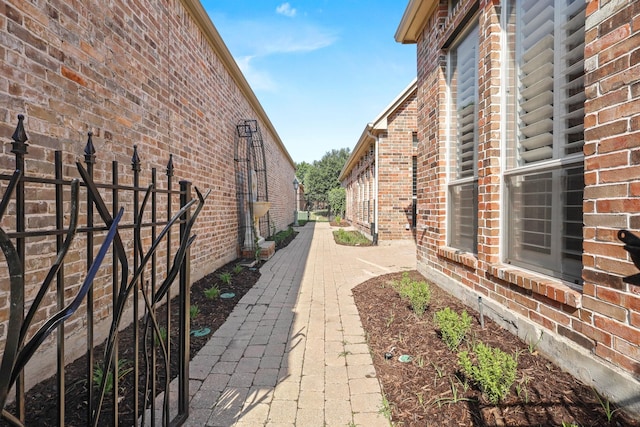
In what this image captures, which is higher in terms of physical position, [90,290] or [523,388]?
[90,290]

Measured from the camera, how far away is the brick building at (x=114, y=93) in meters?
2.06

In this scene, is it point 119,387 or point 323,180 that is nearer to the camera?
point 119,387

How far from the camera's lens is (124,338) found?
2.94 meters

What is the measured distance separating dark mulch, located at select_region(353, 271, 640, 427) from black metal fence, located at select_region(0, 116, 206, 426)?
1396 mm

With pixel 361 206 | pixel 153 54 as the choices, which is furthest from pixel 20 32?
pixel 361 206

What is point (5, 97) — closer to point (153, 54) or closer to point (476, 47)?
point (153, 54)

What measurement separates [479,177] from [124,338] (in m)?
3.76

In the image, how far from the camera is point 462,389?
2.06 metres

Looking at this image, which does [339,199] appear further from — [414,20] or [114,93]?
[114,93]

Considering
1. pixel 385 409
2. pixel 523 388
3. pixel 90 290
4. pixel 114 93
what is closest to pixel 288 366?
pixel 385 409

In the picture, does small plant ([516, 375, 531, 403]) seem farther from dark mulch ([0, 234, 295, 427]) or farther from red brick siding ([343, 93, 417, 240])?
red brick siding ([343, 93, 417, 240])

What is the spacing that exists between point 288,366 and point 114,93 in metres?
2.87

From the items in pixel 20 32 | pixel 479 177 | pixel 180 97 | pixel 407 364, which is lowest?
pixel 407 364

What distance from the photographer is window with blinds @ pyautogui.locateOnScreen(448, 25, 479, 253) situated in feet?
12.1
